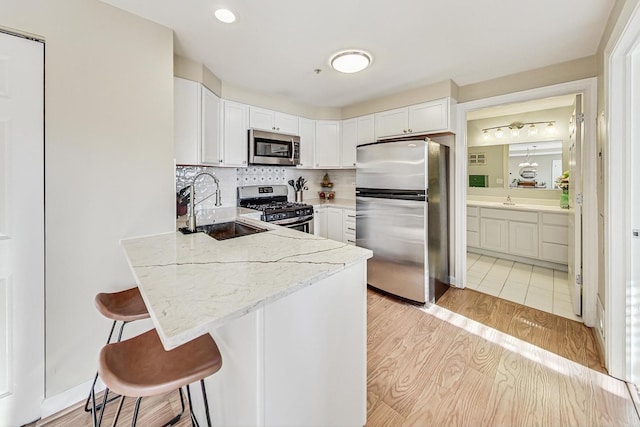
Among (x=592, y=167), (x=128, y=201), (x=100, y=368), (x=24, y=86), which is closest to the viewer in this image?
(x=100, y=368)

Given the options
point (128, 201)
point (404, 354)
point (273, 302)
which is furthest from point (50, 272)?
point (404, 354)

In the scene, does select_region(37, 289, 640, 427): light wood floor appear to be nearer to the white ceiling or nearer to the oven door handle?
the oven door handle

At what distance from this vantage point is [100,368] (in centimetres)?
91

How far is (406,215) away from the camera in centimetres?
272

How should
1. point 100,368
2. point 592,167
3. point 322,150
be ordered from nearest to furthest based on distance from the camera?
point 100,368 → point 592,167 → point 322,150

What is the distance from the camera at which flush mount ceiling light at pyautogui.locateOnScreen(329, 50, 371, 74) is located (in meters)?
2.21

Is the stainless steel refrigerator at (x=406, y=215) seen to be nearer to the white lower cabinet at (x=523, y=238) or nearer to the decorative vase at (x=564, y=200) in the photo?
the white lower cabinet at (x=523, y=238)

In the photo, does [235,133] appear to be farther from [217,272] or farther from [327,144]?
[217,272]

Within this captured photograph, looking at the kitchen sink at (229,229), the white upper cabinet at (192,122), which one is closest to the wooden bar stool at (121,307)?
the kitchen sink at (229,229)

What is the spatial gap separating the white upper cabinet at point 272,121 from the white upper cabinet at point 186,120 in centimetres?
82

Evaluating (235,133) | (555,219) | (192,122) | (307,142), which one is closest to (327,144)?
(307,142)

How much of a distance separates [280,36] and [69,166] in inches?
63.7

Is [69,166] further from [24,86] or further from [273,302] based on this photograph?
[273,302]

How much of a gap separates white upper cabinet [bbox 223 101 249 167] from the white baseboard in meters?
2.15
